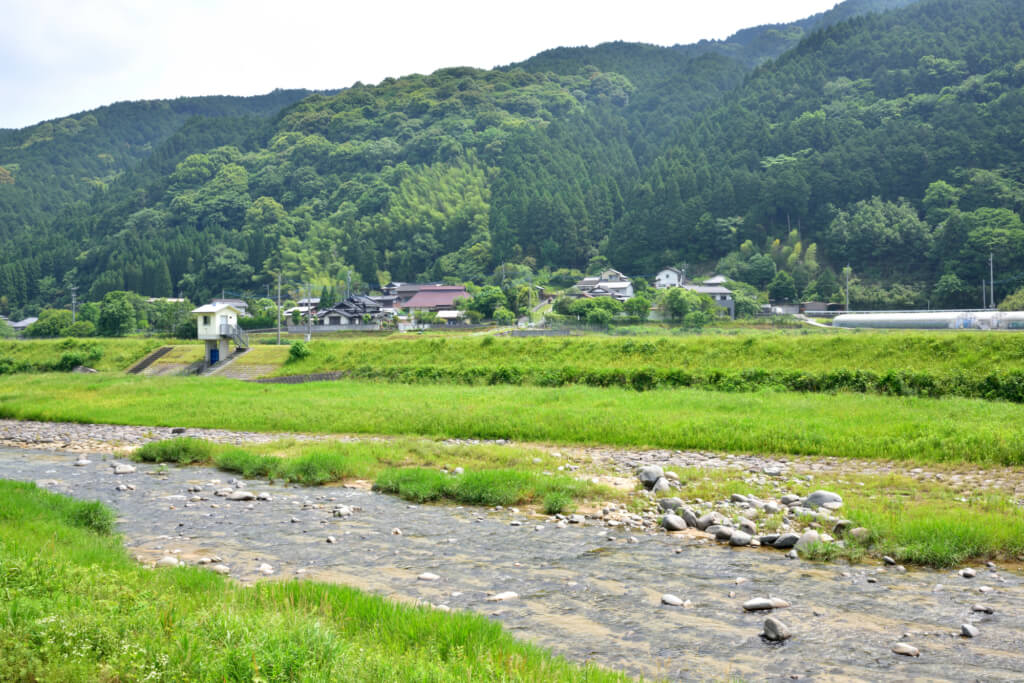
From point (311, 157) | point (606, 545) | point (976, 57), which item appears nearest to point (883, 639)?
point (606, 545)

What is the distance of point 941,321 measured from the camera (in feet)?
154

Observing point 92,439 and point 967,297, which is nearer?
point 92,439

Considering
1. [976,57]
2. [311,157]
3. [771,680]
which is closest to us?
[771,680]

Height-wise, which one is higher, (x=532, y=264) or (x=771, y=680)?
(x=532, y=264)

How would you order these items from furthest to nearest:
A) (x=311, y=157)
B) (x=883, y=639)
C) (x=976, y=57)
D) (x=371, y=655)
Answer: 1. (x=311, y=157)
2. (x=976, y=57)
3. (x=883, y=639)
4. (x=371, y=655)

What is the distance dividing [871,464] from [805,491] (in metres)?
3.31

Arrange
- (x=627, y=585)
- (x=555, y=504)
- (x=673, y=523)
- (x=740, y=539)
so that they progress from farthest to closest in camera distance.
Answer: (x=555, y=504) → (x=673, y=523) → (x=740, y=539) → (x=627, y=585)

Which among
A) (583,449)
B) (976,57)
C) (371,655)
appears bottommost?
(583,449)

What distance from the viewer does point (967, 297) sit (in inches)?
2511

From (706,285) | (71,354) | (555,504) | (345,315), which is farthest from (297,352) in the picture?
(706,285)

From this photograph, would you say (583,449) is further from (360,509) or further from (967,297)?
(967,297)

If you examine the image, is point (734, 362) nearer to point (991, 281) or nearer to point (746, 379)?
point (746, 379)

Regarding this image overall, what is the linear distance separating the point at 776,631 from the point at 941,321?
48954mm

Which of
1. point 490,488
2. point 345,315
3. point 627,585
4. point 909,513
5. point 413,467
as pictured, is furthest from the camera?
point 345,315
